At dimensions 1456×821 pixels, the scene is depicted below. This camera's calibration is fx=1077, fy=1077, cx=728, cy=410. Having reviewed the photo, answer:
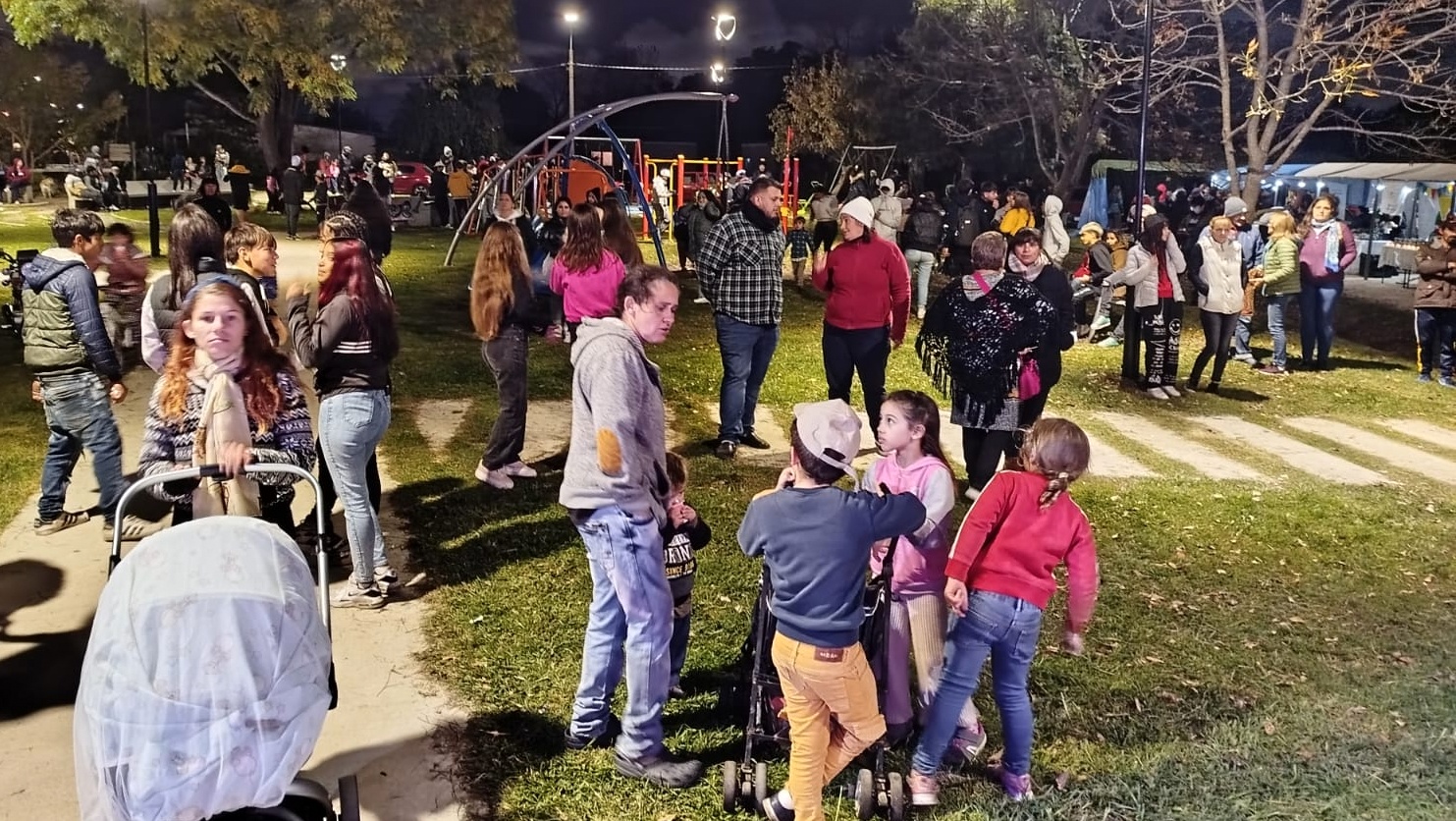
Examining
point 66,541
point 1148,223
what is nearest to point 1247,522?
point 1148,223

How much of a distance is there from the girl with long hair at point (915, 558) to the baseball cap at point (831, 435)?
553mm

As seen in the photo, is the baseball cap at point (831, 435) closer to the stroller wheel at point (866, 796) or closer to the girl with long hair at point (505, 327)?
the stroller wheel at point (866, 796)

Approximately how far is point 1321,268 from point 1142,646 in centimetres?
877

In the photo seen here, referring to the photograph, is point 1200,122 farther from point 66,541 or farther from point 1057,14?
point 66,541

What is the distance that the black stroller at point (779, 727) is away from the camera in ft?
11.8

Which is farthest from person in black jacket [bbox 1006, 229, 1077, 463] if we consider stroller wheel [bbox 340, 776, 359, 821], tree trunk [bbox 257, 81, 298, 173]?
tree trunk [bbox 257, 81, 298, 173]

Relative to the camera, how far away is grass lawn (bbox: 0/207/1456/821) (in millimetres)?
3871

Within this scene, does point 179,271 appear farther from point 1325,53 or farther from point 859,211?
point 1325,53

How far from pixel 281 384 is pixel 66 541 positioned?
278 cm

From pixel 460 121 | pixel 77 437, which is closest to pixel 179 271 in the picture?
pixel 77 437

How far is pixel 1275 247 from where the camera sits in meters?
12.0

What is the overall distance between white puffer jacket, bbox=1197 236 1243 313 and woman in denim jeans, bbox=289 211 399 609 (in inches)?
329

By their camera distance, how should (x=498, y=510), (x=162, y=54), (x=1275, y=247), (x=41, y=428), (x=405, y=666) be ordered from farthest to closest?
(x=162, y=54)
(x=1275, y=247)
(x=41, y=428)
(x=498, y=510)
(x=405, y=666)

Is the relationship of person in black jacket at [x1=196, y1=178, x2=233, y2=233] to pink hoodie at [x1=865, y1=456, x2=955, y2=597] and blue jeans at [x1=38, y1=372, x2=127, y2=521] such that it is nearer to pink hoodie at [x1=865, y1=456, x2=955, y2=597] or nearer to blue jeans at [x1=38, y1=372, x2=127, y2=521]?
blue jeans at [x1=38, y1=372, x2=127, y2=521]
